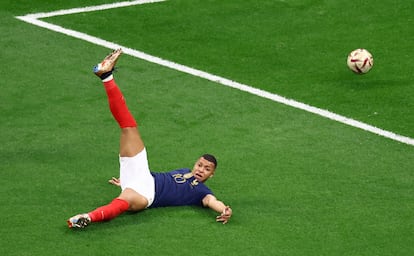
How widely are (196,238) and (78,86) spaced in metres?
5.57

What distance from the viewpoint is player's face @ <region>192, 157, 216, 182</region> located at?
14.0 m

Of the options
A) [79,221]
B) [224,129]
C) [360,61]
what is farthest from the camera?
[360,61]

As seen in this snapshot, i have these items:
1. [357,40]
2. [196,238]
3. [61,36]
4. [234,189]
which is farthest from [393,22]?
[196,238]

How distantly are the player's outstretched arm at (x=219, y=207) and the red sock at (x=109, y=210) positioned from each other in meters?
1.00

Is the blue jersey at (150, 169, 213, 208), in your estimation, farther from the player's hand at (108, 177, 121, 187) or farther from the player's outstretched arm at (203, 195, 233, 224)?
the player's hand at (108, 177, 121, 187)

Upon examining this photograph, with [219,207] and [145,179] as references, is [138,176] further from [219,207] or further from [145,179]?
[219,207]

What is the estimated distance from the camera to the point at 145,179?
45.1ft

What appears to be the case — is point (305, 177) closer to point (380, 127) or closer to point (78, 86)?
point (380, 127)

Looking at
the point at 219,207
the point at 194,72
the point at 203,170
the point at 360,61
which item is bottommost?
the point at 219,207

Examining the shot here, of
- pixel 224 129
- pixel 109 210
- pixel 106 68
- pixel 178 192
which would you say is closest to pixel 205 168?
pixel 178 192

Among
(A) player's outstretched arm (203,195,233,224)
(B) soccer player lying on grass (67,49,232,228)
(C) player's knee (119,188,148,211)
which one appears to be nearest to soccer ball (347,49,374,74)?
(B) soccer player lying on grass (67,49,232,228)

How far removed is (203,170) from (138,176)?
2.71 feet

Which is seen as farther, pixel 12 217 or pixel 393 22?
pixel 393 22

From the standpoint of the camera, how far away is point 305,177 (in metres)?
14.8
